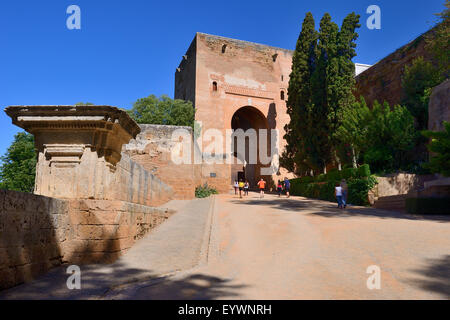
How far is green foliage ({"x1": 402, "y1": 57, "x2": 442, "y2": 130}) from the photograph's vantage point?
1894 centimetres

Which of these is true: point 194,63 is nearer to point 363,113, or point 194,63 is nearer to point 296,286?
point 363,113

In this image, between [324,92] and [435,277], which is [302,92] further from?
[435,277]

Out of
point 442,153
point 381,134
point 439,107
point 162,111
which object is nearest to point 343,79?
point 381,134

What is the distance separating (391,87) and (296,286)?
24.4 meters

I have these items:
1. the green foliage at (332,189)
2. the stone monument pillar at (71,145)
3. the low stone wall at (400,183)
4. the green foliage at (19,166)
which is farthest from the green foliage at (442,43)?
the green foliage at (19,166)

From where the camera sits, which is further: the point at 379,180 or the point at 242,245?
the point at 379,180

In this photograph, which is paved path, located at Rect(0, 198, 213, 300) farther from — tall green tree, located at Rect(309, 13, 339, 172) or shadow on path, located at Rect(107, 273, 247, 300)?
tall green tree, located at Rect(309, 13, 339, 172)

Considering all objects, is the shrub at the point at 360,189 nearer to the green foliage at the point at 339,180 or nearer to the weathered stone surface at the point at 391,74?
the green foliage at the point at 339,180

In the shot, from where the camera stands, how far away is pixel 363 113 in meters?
17.0

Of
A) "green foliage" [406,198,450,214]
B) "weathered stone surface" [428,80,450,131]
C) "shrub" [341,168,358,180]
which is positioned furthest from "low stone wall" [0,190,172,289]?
"weathered stone surface" [428,80,450,131]

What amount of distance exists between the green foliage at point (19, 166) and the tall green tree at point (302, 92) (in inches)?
815

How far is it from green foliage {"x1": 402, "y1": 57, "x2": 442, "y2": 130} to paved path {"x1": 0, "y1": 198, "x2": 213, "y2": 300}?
17.5m

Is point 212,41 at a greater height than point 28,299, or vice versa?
point 212,41

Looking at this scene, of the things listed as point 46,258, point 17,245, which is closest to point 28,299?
point 17,245
